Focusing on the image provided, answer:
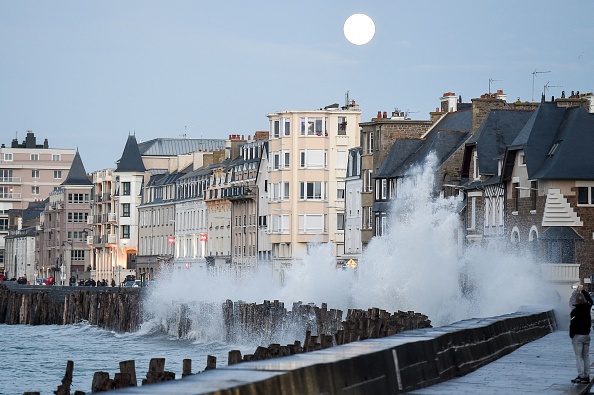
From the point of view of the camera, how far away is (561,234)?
6184 cm

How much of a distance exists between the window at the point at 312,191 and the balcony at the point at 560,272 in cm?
4975

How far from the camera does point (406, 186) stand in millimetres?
83875

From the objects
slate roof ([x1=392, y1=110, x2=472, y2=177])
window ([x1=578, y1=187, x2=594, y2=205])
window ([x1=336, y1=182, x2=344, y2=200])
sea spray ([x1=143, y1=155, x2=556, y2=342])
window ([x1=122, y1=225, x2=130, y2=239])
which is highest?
slate roof ([x1=392, y1=110, x2=472, y2=177])

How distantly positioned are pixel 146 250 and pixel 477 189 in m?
83.6

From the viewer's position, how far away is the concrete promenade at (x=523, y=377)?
17.5m

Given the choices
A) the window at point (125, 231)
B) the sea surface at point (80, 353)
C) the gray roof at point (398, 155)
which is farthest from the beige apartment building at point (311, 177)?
the window at point (125, 231)

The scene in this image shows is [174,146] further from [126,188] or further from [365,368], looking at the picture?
[365,368]

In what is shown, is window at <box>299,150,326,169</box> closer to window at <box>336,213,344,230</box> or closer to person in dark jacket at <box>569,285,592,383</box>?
window at <box>336,213,344,230</box>

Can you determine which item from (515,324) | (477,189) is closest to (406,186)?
(477,189)

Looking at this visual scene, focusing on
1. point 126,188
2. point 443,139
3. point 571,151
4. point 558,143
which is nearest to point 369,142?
point 443,139

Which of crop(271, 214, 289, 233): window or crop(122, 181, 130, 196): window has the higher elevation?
crop(122, 181, 130, 196): window

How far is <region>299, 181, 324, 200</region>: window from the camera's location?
10769cm

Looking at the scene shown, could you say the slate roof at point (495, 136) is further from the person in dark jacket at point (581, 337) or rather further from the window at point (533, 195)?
the person in dark jacket at point (581, 337)

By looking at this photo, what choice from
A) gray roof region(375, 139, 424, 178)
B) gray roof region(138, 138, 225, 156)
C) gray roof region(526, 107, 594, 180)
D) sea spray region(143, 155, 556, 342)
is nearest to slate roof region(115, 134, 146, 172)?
gray roof region(138, 138, 225, 156)
